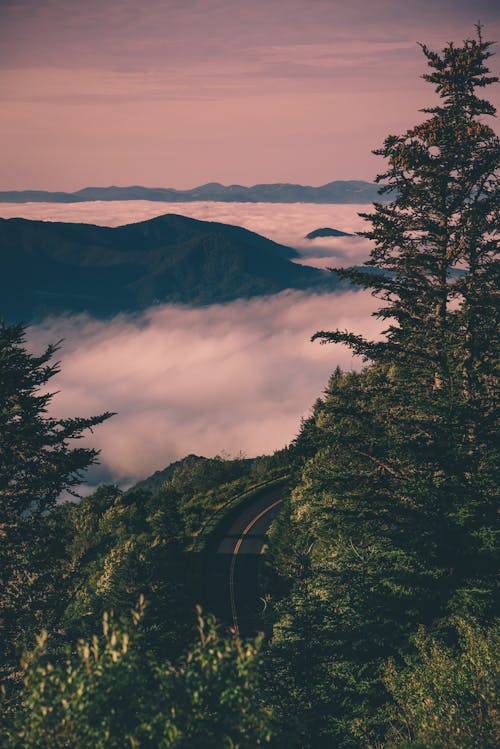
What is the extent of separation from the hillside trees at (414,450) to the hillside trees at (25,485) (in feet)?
29.3

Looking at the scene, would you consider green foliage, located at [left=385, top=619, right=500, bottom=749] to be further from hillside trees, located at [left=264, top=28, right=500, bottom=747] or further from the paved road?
the paved road

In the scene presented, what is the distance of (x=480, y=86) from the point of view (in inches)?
888

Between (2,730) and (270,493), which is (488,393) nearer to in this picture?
(2,730)

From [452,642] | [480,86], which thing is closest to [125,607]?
[452,642]

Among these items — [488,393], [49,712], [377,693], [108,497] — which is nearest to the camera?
[49,712]

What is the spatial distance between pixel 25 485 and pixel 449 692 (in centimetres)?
1577

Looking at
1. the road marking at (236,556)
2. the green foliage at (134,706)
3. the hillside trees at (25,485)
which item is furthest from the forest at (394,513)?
the road marking at (236,556)

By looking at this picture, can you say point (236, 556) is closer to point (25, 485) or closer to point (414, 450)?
point (25, 485)

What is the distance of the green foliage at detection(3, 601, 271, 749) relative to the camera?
372 inches

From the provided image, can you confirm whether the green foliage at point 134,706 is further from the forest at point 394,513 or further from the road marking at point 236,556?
the road marking at point 236,556

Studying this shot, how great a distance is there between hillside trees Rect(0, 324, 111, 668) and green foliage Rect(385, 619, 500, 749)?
12722mm

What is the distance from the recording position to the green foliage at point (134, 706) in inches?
372

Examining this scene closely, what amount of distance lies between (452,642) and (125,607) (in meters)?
13.2

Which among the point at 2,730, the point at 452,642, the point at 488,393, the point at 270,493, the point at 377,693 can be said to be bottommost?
the point at 270,493
